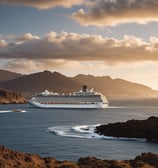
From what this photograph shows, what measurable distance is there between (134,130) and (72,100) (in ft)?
397

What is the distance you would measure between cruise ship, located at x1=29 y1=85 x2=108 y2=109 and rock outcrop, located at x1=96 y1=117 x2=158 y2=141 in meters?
109

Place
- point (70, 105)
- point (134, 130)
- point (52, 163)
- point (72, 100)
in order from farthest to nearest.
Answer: point (72, 100) < point (70, 105) < point (134, 130) < point (52, 163)

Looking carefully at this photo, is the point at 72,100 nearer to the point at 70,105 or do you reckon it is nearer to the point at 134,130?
the point at 70,105

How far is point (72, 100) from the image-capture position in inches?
7594

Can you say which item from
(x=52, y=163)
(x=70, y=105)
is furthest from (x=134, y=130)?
(x=70, y=105)

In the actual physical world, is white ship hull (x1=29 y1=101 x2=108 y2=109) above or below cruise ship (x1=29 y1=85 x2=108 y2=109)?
below

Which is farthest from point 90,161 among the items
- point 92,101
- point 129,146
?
point 92,101

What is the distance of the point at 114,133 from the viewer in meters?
73.7

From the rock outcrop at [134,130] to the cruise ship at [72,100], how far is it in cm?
10890

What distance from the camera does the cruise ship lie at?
619 ft

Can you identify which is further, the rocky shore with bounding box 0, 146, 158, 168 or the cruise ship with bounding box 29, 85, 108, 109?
the cruise ship with bounding box 29, 85, 108, 109

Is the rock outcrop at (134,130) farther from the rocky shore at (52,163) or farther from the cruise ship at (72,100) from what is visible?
the cruise ship at (72,100)

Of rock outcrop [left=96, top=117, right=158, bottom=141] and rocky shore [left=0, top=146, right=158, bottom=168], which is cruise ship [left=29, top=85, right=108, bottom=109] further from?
rocky shore [left=0, top=146, right=158, bottom=168]

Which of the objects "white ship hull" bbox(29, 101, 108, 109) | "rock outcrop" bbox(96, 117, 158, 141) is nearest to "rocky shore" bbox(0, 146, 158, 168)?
"rock outcrop" bbox(96, 117, 158, 141)
